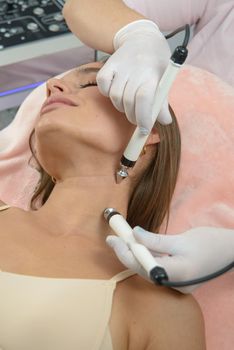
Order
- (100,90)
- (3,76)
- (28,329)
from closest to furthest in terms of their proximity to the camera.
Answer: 1. (28,329)
2. (100,90)
3. (3,76)

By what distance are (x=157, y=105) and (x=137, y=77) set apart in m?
0.09

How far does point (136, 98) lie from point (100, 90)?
114 millimetres

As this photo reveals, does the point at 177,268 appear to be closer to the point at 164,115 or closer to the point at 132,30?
the point at 164,115

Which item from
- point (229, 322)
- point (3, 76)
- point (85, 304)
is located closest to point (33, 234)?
point (85, 304)

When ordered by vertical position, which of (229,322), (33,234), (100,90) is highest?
(100,90)

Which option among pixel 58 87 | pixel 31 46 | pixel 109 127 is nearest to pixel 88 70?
pixel 58 87

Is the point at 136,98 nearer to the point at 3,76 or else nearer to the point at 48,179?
the point at 48,179

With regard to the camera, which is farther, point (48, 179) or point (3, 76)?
point (3, 76)

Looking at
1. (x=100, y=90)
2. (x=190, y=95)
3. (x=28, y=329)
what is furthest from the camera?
(x=190, y=95)

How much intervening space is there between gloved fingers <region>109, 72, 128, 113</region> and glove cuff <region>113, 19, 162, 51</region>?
20 cm

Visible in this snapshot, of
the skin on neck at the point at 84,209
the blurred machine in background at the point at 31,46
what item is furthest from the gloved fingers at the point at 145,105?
the blurred machine in background at the point at 31,46

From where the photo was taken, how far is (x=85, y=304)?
1024 millimetres

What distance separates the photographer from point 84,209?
121cm

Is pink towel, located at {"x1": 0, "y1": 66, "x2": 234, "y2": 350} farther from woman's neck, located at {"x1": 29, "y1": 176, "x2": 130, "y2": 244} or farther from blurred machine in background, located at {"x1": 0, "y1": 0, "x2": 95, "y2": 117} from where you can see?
blurred machine in background, located at {"x1": 0, "y1": 0, "x2": 95, "y2": 117}
